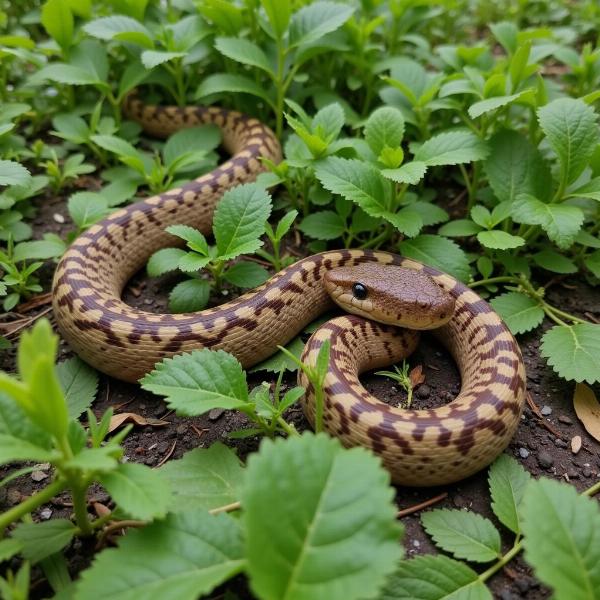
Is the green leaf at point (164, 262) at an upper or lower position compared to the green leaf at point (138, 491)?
lower

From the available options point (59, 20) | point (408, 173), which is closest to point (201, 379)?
point (408, 173)

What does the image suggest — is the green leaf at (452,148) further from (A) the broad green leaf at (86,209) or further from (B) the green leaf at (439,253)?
(A) the broad green leaf at (86,209)

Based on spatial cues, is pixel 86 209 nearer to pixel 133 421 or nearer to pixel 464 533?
pixel 133 421

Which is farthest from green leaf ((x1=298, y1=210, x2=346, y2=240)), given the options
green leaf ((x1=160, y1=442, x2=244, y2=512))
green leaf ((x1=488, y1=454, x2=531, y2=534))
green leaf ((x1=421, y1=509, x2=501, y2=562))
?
green leaf ((x1=421, y1=509, x2=501, y2=562))

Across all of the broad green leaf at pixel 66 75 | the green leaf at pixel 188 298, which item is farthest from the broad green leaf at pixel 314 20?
the green leaf at pixel 188 298

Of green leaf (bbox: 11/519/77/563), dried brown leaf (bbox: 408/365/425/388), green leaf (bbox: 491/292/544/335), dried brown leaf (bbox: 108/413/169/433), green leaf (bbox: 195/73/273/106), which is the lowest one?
dried brown leaf (bbox: 408/365/425/388)

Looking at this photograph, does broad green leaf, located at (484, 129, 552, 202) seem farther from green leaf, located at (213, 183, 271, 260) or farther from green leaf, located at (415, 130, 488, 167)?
green leaf, located at (213, 183, 271, 260)

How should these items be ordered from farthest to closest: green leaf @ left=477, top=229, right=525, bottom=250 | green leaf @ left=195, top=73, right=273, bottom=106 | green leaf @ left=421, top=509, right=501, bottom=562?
green leaf @ left=195, top=73, right=273, bottom=106, green leaf @ left=477, top=229, right=525, bottom=250, green leaf @ left=421, top=509, right=501, bottom=562
